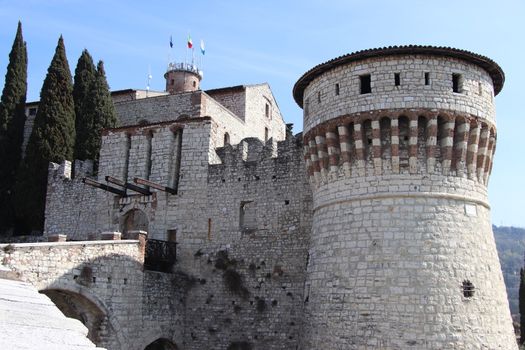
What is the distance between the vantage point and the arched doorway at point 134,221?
73.2ft

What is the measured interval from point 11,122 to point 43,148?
601cm

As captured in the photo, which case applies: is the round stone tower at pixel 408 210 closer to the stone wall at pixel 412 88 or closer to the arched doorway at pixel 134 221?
the stone wall at pixel 412 88

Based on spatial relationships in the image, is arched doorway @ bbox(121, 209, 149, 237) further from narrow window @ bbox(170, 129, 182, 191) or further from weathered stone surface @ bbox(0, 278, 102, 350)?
weathered stone surface @ bbox(0, 278, 102, 350)

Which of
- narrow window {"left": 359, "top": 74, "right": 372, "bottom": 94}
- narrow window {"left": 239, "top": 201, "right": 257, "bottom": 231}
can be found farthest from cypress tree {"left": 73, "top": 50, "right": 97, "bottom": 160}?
narrow window {"left": 359, "top": 74, "right": 372, "bottom": 94}

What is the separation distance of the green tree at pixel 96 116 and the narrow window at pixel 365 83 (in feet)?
58.4

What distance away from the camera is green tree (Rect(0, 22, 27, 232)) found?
97.0ft

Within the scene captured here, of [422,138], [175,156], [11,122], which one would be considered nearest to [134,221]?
[175,156]

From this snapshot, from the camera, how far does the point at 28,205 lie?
27297 mm

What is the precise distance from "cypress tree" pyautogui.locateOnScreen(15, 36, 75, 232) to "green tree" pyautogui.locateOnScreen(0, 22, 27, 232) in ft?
4.83

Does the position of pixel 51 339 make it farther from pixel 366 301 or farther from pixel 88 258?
pixel 88 258

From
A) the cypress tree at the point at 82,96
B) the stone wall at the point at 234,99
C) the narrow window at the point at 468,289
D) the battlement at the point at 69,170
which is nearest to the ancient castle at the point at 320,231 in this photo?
the narrow window at the point at 468,289

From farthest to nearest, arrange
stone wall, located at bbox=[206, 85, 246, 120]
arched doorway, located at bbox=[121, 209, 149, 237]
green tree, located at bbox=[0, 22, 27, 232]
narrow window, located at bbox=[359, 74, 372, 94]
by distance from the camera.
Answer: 1. stone wall, located at bbox=[206, 85, 246, 120]
2. green tree, located at bbox=[0, 22, 27, 232]
3. arched doorway, located at bbox=[121, 209, 149, 237]
4. narrow window, located at bbox=[359, 74, 372, 94]

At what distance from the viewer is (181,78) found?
1398 inches

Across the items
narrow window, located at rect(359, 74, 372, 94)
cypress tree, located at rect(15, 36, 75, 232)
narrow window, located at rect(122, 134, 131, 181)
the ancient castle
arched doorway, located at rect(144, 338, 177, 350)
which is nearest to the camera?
the ancient castle
